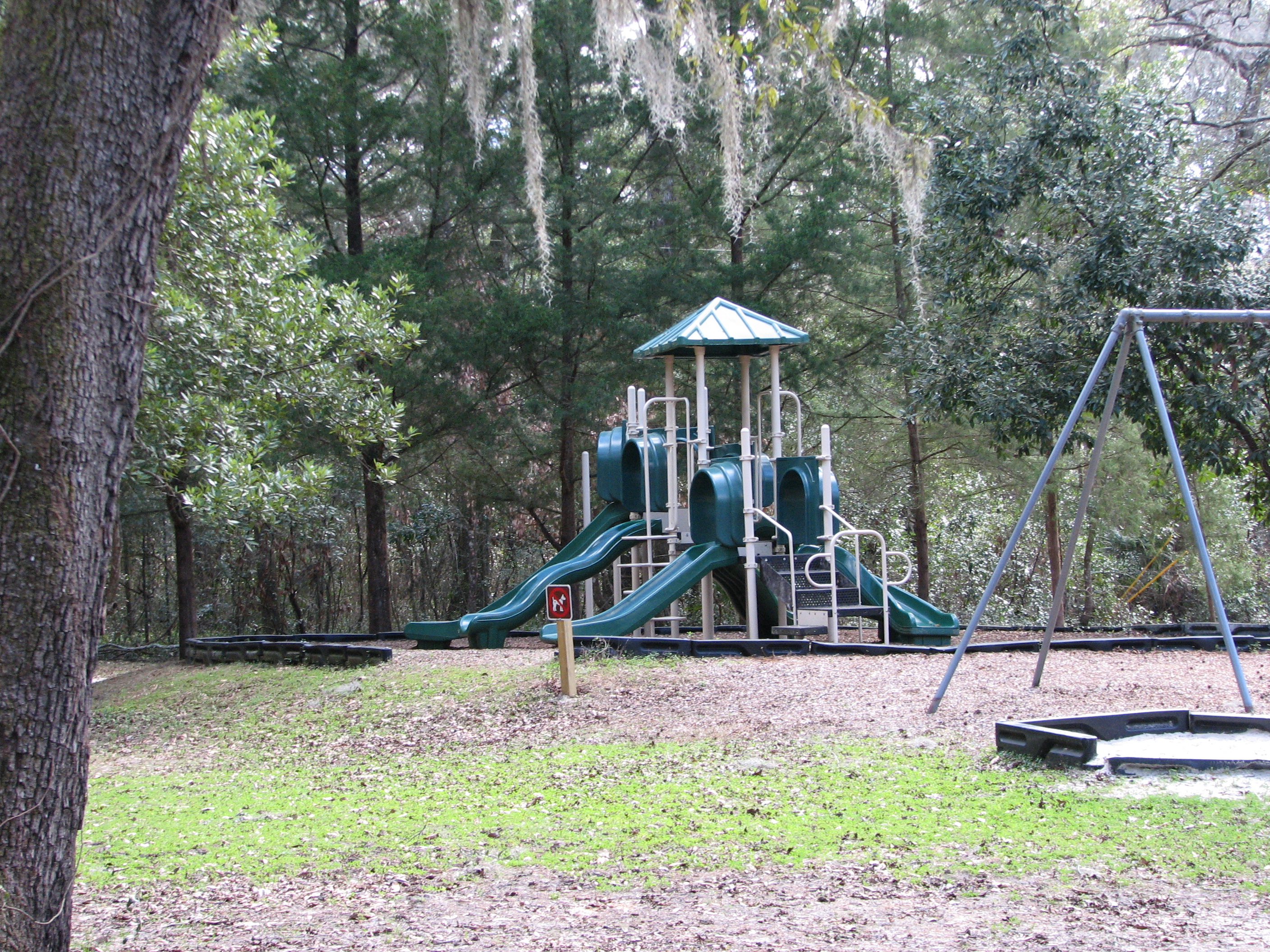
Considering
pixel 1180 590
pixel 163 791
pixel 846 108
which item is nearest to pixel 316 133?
pixel 163 791

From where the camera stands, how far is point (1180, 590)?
17172 millimetres

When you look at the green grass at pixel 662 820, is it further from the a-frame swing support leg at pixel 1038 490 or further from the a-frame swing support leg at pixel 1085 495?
the a-frame swing support leg at pixel 1085 495

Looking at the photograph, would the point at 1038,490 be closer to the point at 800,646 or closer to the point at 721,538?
the point at 800,646

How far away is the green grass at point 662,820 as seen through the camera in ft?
13.0

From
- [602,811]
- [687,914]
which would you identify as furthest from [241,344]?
[687,914]

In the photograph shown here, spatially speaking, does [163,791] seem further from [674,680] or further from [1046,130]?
[1046,130]

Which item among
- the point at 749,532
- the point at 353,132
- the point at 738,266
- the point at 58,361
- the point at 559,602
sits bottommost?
the point at 559,602

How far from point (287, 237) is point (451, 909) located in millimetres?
6857

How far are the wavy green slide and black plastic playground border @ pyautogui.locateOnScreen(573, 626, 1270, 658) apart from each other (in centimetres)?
147

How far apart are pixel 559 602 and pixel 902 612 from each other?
14.2 ft

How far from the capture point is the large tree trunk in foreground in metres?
2.48

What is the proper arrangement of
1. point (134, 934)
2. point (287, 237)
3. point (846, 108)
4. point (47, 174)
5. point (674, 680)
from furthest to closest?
point (287, 237) → point (674, 680) → point (846, 108) → point (134, 934) → point (47, 174)

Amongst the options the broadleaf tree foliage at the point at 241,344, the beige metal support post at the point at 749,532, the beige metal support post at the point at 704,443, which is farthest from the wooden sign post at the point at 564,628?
the beige metal support post at the point at 704,443

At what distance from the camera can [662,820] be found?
4.55 m
